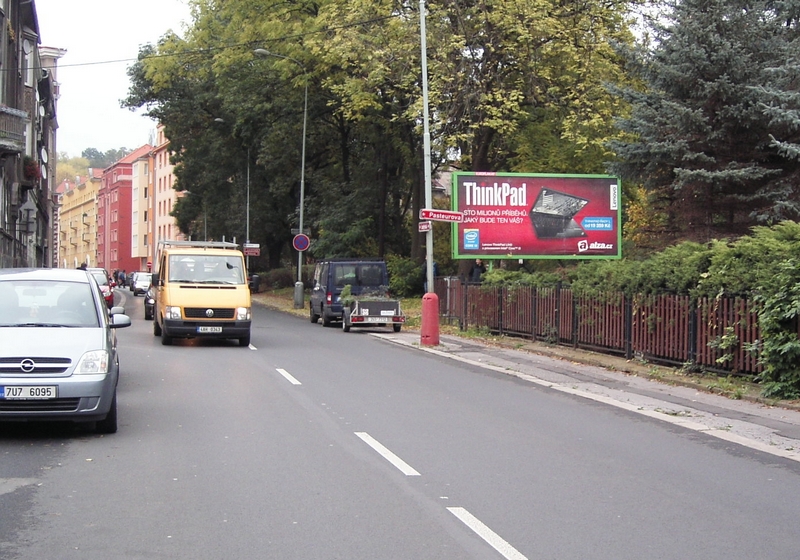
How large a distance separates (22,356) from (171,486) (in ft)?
8.16

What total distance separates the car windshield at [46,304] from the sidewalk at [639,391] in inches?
263

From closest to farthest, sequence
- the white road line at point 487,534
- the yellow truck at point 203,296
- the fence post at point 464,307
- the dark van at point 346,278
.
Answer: the white road line at point 487,534, the yellow truck at point 203,296, the fence post at point 464,307, the dark van at point 346,278

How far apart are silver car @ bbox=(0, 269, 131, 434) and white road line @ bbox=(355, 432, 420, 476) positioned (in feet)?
8.21

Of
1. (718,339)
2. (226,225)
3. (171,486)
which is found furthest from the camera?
(226,225)

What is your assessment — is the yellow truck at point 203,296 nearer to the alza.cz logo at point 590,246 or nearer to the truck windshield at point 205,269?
the truck windshield at point 205,269

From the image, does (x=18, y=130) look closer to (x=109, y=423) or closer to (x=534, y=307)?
(x=534, y=307)

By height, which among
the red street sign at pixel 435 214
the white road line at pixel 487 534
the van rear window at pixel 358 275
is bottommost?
the white road line at pixel 487 534

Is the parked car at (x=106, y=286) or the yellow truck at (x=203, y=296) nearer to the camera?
the yellow truck at (x=203, y=296)

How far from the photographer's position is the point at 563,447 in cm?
919

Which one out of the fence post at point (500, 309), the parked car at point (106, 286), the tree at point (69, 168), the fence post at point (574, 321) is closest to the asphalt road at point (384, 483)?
the fence post at point (574, 321)

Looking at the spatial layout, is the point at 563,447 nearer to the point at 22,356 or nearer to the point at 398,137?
the point at 22,356

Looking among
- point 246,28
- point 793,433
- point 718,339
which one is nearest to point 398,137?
point 246,28

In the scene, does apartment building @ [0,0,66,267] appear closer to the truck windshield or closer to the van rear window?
the van rear window

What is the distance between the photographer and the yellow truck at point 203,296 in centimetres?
2030
